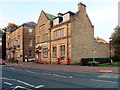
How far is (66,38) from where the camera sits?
26281 millimetres

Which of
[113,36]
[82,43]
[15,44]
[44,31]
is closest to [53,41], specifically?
[44,31]

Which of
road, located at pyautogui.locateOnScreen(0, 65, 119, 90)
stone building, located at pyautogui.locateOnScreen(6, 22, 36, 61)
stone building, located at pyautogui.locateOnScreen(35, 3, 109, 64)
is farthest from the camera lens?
stone building, located at pyautogui.locateOnScreen(6, 22, 36, 61)

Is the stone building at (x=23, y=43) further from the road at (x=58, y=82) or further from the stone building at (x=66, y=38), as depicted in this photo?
the road at (x=58, y=82)

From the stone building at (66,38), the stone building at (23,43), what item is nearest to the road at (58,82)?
the stone building at (66,38)

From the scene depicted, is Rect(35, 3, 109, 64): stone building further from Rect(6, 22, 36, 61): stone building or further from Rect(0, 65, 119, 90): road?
Rect(0, 65, 119, 90): road

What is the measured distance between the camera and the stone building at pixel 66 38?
25.9 m

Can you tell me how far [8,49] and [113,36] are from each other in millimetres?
40920

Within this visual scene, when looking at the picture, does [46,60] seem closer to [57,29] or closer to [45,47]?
[45,47]

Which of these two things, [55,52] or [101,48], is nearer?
[55,52]

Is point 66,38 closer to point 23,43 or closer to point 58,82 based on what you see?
point 58,82

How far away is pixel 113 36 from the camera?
34094 millimetres

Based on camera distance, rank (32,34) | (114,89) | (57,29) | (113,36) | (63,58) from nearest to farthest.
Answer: (114,89) < (63,58) < (57,29) < (113,36) < (32,34)

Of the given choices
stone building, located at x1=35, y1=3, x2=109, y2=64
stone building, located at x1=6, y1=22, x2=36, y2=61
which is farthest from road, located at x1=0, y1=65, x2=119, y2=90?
stone building, located at x1=6, y1=22, x2=36, y2=61

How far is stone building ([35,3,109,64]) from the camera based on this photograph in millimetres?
25891
